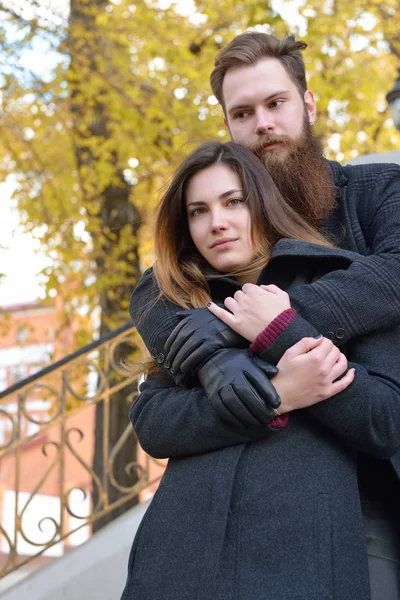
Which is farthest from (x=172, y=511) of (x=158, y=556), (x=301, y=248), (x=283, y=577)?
(x=301, y=248)

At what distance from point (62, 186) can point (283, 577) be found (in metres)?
6.69

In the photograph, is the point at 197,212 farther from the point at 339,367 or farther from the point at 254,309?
the point at 339,367

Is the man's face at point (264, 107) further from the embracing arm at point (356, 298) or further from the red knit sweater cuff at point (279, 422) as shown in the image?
the red knit sweater cuff at point (279, 422)

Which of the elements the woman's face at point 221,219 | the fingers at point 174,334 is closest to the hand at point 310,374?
the fingers at point 174,334

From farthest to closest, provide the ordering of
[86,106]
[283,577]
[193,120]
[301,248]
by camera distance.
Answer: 1. [86,106]
2. [193,120]
3. [301,248]
4. [283,577]

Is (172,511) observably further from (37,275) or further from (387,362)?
(37,275)

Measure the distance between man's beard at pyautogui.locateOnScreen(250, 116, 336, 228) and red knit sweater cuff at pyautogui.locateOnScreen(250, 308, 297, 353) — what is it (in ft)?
1.38

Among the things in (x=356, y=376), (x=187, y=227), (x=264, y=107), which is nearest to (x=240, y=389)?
(x=356, y=376)

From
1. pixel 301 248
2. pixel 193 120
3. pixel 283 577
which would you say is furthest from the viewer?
pixel 193 120

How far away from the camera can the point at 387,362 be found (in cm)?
183

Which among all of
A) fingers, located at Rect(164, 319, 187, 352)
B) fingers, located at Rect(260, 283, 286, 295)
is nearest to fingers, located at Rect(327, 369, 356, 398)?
fingers, located at Rect(260, 283, 286, 295)

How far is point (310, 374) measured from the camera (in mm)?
1735

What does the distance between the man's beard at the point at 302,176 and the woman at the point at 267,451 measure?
0.65ft

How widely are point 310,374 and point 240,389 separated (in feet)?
0.51
